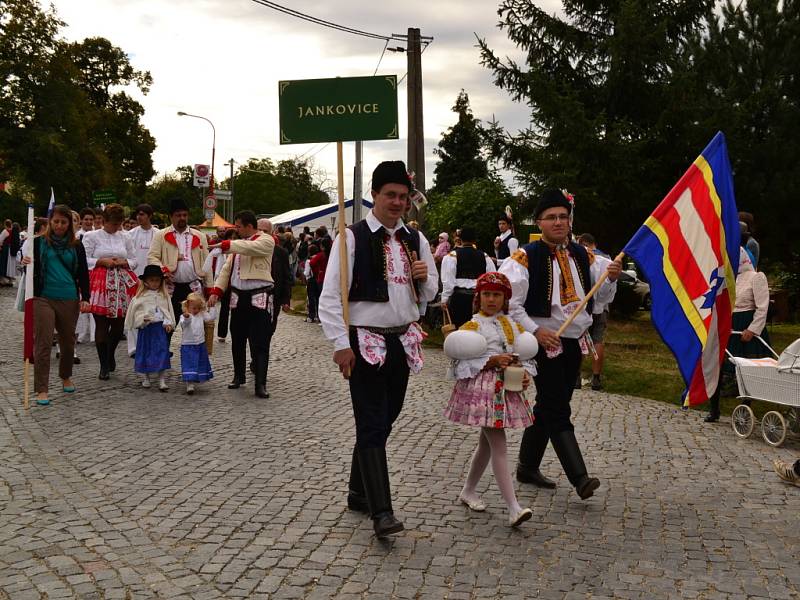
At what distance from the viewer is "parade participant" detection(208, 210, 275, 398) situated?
1028 cm

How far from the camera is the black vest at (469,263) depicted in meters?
13.1

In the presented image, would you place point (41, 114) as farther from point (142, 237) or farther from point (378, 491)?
point (378, 491)

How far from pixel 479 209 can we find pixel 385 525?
886 inches

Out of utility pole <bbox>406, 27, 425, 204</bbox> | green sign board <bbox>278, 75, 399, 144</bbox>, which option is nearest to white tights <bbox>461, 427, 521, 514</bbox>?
green sign board <bbox>278, 75, 399, 144</bbox>

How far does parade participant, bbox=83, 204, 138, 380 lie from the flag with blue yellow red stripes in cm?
694

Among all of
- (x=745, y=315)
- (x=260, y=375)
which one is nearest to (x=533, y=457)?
(x=745, y=315)

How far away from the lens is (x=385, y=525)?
5109mm

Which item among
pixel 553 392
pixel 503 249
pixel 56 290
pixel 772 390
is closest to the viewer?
pixel 553 392

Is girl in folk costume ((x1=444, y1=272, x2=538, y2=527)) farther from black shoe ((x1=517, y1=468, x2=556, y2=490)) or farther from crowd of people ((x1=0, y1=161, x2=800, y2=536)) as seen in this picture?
black shoe ((x1=517, y1=468, x2=556, y2=490))

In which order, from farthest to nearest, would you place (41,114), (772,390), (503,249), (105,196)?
(41,114)
(105,196)
(503,249)
(772,390)

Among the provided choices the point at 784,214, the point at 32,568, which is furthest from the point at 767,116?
the point at 32,568

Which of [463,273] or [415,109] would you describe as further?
[415,109]

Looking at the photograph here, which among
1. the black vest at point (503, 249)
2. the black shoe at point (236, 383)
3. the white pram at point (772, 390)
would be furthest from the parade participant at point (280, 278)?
the black vest at point (503, 249)

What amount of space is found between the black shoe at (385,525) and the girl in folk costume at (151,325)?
5.72 meters
